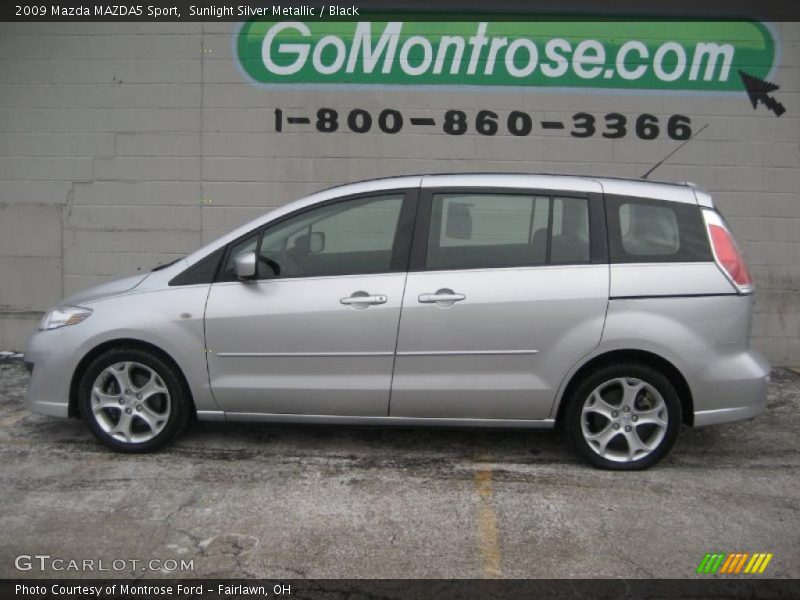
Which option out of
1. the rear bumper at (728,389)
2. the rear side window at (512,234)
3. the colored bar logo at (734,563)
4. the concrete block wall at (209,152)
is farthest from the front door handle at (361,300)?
the concrete block wall at (209,152)

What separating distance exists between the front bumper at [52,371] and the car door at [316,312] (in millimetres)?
862

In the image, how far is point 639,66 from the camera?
7188mm

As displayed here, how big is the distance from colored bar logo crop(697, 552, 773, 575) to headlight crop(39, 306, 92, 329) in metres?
3.55

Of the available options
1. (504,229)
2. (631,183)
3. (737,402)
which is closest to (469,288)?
(504,229)

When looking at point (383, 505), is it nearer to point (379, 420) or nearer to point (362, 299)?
point (379, 420)

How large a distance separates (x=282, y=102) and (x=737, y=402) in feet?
15.8

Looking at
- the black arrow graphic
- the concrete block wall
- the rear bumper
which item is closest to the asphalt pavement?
the rear bumper

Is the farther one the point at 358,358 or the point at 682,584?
the point at 358,358

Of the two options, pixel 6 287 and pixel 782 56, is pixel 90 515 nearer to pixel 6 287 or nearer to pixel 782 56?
pixel 6 287

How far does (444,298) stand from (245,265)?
1126 millimetres

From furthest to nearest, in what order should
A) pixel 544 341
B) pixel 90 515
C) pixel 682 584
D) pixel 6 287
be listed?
pixel 6 287 → pixel 544 341 → pixel 90 515 → pixel 682 584

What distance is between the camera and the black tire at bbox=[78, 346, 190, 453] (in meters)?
4.57

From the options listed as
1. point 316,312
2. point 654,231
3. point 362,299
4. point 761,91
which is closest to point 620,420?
point 654,231

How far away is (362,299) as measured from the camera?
4.41 metres
